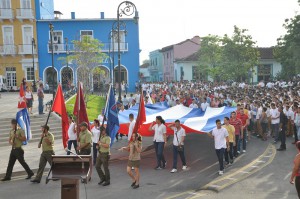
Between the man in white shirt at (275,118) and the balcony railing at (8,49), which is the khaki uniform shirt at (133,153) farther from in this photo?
the balcony railing at (8,49)

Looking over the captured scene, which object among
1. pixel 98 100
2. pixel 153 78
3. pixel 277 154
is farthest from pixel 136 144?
pixel 153 78

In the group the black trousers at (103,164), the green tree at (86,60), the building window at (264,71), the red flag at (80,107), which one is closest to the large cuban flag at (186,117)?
the red flag at (80,107)

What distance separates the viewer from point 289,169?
11516mm

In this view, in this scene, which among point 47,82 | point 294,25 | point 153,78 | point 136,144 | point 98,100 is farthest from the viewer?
point 153,78

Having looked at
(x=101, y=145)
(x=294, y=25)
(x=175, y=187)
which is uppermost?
(x=294, y=25)

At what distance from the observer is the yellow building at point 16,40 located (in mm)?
39625

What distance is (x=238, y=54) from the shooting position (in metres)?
47.5

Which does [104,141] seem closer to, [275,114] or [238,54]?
[275,114]

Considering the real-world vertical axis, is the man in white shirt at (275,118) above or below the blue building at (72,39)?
below

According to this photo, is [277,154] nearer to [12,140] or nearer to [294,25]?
[12,140]

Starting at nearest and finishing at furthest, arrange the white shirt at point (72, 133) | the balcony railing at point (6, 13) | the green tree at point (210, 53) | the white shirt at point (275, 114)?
the white shirt at point (72, 133) → the white shirt at point (275, 114) → the balcony railing at point (6, 13) → the green tree at point (210, 53)

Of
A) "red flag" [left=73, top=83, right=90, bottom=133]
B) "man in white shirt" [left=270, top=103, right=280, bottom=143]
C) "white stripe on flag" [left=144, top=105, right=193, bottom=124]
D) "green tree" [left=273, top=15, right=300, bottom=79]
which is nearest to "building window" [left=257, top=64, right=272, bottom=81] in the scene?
"green tree" [left=273, top=15, right=300, bottom=79]

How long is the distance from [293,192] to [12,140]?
7777 millimetres

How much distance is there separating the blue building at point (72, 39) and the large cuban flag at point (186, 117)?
2527cm
